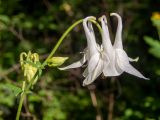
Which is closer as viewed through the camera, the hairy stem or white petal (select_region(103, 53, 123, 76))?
white petal (select_region(103, 53, 123, 76))

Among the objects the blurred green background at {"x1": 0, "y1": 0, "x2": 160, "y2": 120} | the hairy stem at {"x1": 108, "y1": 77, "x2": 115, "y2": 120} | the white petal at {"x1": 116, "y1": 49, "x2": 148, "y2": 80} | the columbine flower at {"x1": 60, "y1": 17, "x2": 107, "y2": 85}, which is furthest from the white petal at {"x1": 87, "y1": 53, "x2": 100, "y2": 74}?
the hairy stem at {"x1": 108, "y1": 77, "x2": 115, "y2": 120}

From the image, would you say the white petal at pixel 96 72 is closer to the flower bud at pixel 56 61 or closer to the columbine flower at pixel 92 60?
the columbine flower at pixel 92 60

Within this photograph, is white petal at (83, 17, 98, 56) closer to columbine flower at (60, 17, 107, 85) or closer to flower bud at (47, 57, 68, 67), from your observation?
columbine flower at (60, 17, 107, 85)

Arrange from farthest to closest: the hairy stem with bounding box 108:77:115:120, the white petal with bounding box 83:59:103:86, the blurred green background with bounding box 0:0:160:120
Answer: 1. the hairy stem with bounding box 108:77:115:120
2. the blurred green background with bounding box 0:0:160:120
3. the white petal with bounding box 83:59:103:86

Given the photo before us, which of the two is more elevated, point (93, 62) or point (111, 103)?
point (93, 62)

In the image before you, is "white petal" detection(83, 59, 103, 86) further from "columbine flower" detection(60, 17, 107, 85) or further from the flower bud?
the flower bud

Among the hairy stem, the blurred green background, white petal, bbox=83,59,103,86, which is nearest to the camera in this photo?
white petal, bbox=83,59,103,86

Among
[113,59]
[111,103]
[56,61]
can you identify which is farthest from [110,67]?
[111,103]

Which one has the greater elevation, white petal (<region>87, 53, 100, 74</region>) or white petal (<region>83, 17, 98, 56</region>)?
white petal (<region>83, 17, 98, 56</region>)

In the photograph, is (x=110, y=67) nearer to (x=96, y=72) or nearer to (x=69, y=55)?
(x=96, y=72)

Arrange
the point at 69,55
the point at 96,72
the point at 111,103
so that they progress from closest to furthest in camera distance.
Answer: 1. the point at 96,72
2. the point at 111,103
3. the point at 69,55

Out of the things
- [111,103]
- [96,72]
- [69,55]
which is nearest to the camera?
[96,72]
